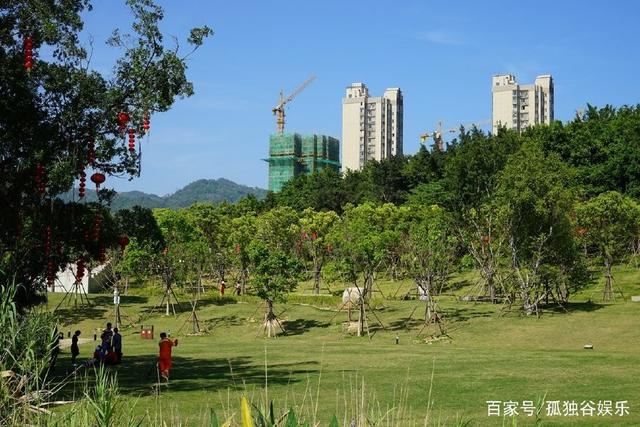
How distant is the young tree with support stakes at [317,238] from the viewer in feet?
170

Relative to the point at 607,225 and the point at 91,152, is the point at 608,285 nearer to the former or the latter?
the point at 607,225

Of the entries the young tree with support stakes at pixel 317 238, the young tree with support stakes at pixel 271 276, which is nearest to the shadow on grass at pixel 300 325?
the young tree with support stakes at pixel 271 276

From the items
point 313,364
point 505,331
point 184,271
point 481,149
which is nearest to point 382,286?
point 481,149

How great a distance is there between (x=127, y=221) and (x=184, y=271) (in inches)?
910

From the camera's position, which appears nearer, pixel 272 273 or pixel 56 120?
pixel 56 120

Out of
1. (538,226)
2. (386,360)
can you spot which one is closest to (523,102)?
(538,226)

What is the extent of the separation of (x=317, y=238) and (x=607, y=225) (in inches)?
855

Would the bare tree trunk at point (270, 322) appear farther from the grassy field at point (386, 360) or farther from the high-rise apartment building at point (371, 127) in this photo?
the high-rise apartment building at point (371, 127)

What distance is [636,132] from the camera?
57.7 metres

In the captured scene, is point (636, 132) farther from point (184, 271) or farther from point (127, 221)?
point (127, 221)

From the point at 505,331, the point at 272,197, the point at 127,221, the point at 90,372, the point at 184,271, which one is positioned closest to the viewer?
the point at 127,221

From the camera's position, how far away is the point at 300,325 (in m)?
38.3

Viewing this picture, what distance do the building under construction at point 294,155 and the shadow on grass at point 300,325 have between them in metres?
139

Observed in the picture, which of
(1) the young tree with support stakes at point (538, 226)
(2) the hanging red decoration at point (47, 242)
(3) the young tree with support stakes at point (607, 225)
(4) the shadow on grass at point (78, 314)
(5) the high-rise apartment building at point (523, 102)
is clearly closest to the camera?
(2) the hanging red decoration at point (47, 242)
